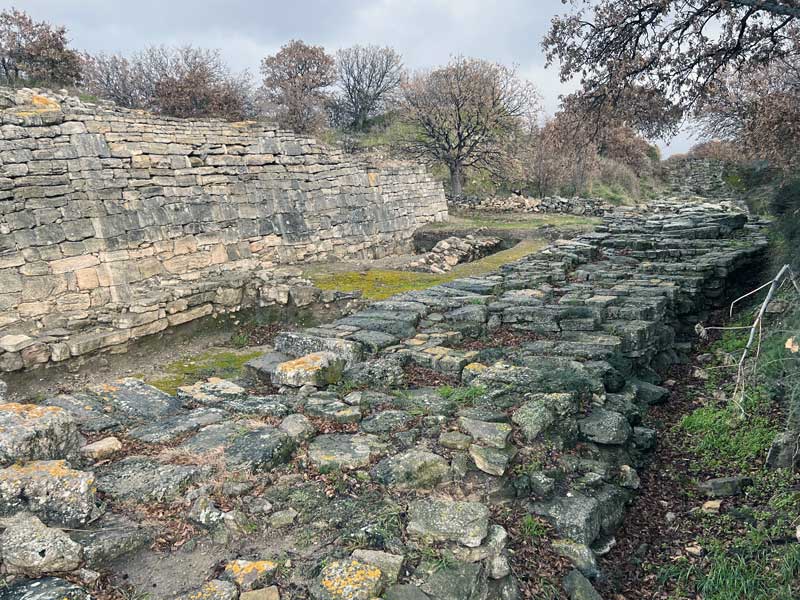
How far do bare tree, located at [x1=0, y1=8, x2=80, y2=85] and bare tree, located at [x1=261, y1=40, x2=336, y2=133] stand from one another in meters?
9.93

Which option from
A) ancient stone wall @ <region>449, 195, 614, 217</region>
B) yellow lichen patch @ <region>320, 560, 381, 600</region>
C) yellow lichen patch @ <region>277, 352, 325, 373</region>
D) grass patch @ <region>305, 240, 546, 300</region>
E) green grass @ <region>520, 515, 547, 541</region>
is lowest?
green grass @ <region>520, 515, 547, 541</region>

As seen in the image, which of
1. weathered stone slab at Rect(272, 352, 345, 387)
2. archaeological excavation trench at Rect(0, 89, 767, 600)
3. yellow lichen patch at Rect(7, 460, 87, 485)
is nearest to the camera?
archaeological excavation trench at Rect(0, 89, 767, 600)

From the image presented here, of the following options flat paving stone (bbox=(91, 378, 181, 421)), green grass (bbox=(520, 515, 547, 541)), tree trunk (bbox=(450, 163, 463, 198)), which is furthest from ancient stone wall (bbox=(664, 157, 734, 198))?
flat paving stone (bbox=(91, 378, 181, 421))

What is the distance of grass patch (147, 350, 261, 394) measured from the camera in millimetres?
6836

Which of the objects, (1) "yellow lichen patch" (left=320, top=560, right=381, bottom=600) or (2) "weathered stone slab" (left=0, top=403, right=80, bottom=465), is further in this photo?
(2) "weathered stone slab" (left=0, top=403, right=80, bottom=465)

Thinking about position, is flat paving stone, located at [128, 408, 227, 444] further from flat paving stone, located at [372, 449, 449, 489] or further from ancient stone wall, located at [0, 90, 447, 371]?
ancient stone wall, located at [0, 90, 447, 371]

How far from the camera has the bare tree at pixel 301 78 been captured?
29.4 metres

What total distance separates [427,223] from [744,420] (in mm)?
14462

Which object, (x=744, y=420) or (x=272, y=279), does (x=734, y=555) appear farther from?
(x=272, y=279)

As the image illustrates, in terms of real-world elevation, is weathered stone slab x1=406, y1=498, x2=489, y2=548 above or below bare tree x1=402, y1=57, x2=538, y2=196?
below

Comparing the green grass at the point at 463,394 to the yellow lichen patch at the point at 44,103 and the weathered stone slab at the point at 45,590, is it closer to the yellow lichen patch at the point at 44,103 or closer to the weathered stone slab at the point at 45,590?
the weathered stone slab at the point at 45,590

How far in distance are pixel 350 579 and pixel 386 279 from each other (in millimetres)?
8408

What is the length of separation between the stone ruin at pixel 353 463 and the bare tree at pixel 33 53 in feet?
75.0

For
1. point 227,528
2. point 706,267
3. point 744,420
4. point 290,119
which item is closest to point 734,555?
point 744,420
